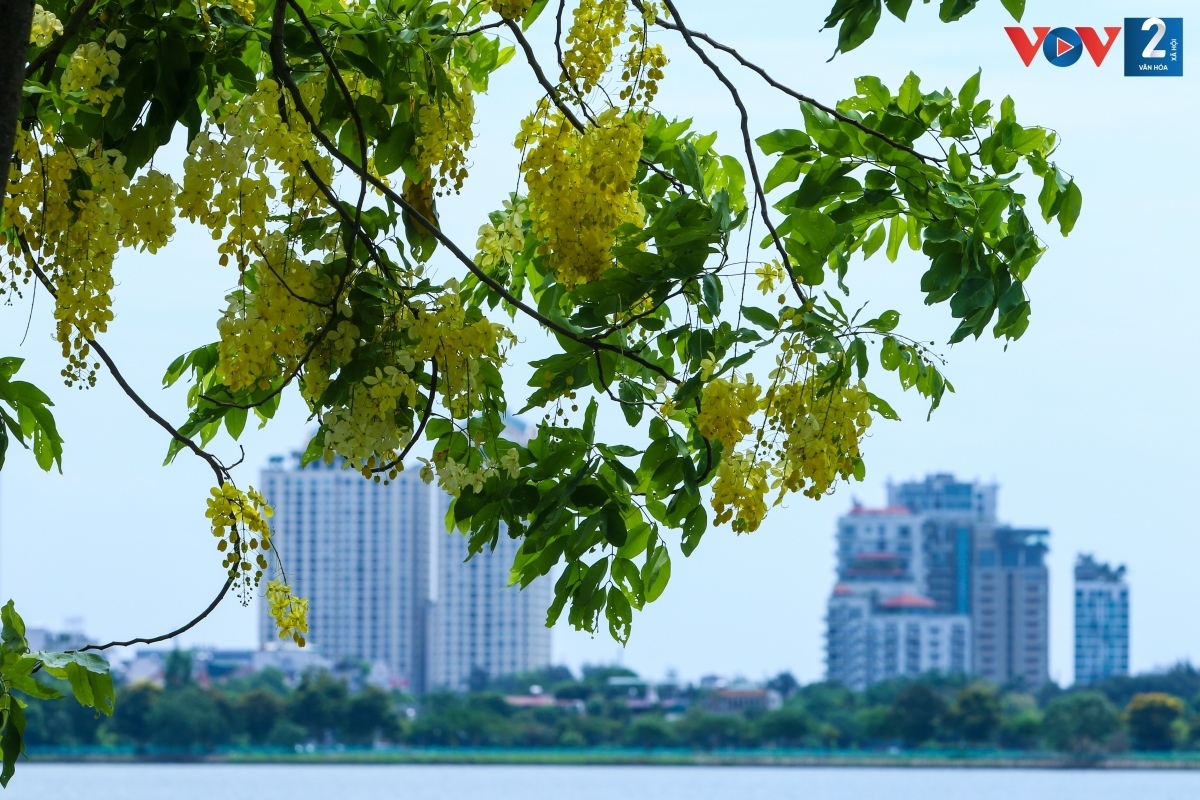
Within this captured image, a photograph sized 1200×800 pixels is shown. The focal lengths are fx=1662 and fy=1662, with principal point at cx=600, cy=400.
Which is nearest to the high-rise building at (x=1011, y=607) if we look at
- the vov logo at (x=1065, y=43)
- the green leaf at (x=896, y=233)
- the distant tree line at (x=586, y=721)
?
the distant tree line at (x=586, y=721)

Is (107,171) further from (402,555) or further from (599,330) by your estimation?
(402,555)

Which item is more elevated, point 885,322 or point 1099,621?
point 885,322

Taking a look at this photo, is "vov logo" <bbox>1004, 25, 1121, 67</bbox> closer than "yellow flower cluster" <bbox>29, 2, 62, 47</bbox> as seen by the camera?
No

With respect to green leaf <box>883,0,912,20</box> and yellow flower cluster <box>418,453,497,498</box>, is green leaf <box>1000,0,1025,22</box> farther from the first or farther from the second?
yellow flower cluster <box>418,453,497,498</box>

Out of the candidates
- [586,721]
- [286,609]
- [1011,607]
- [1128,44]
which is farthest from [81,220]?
[1011,607]

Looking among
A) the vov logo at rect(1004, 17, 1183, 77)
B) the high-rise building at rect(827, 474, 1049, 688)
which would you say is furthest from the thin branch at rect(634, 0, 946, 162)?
the high-rise building at rect(827, 474, 1049, 688)

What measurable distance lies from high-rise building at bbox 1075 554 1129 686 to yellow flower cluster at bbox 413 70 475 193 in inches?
3260

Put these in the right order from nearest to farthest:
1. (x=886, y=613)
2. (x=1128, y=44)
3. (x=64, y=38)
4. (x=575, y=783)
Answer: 1. (x=64, y=38)
2. (x=1128, y=44)
3. (x=575, y=783)
4. (x=886, y=613)

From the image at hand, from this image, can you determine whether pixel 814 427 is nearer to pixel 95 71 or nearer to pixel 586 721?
pixel 95 71

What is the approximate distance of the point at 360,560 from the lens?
8206cm

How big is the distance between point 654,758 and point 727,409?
199ft

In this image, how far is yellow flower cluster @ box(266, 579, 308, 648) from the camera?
2252mm

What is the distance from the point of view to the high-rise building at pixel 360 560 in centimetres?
7944

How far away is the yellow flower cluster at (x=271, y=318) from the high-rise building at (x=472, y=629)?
8198 centimetres
